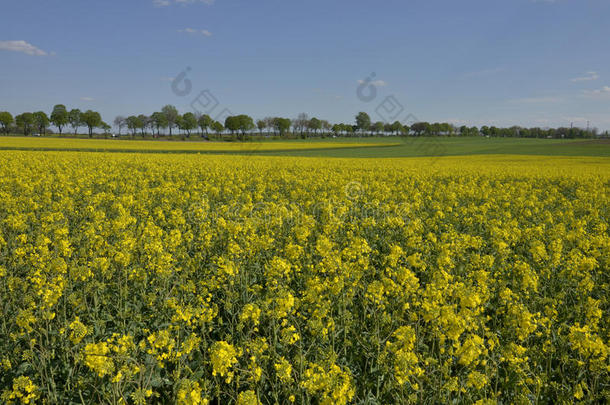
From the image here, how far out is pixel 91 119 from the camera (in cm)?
11988

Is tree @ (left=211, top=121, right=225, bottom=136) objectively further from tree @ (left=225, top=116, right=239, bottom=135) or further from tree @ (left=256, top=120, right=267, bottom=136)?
tree @ (left=256, top=120, right=267, bottom=136)

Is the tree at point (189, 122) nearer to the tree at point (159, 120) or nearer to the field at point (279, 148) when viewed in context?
the tree at point (159, 120)

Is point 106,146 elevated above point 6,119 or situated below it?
below

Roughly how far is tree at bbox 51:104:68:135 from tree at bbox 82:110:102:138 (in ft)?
22.0

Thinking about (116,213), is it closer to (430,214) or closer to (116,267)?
(116,267)

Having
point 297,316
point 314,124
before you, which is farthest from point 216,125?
point 297,316

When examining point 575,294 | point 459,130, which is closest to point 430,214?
point 575,294

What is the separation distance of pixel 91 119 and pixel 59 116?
38.9ft

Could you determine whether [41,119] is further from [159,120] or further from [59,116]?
[159,120]

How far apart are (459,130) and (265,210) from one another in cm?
18282

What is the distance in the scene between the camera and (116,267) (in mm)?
5848

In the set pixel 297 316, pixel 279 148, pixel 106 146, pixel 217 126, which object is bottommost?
pixel 297 316

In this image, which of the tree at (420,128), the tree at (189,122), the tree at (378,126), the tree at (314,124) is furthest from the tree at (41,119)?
the tree at (420,128)

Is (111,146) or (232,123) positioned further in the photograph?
(232,123)
